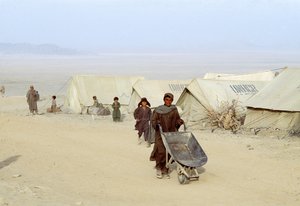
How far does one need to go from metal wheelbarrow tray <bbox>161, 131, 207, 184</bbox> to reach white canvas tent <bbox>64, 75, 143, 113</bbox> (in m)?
12.9

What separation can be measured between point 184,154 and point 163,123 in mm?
661

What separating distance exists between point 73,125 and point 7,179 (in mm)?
7537

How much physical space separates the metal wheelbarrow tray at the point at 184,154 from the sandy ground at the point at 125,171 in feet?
0.68

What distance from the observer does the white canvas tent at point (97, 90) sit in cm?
2188

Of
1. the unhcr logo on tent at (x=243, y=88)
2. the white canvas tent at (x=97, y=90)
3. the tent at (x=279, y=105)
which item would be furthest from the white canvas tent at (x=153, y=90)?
the tent at (x=279, y=105)

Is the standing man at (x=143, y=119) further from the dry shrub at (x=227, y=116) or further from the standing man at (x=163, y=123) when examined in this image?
the dry shrub at (x=227, y=116)

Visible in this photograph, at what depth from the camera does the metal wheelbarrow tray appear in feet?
27.1

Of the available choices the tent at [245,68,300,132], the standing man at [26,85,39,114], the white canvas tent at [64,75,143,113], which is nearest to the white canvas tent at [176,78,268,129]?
the tent at [245,68,300,132]

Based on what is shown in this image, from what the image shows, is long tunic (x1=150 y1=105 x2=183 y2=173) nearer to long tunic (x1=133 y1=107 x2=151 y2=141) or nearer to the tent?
long tunic (x1=133 y1=107 x2=151 y2=141)

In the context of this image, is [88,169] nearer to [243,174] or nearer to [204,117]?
[243,174]

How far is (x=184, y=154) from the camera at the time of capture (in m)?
8.78

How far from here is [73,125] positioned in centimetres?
1600

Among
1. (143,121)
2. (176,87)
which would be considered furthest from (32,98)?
(143,121)

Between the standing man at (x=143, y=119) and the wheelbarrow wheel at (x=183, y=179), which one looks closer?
the wheelbarrow wheel at (x=183, y=179)
